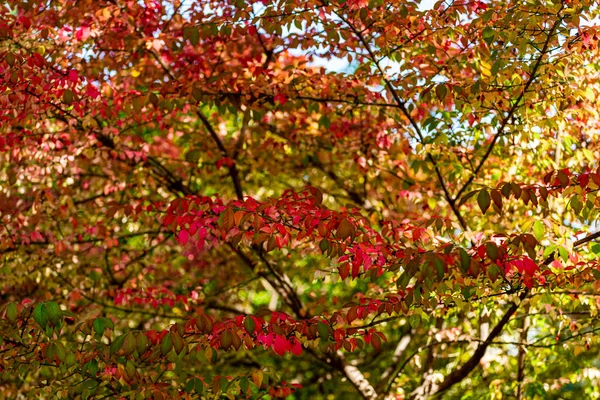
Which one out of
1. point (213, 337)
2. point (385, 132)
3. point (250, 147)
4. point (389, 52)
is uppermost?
point (250, 147)

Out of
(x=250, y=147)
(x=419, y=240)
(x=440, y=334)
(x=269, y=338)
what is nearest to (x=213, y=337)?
(x=269, y=338)

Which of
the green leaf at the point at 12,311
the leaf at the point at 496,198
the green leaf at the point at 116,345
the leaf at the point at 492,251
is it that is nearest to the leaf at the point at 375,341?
the leaf at the point at 492,251

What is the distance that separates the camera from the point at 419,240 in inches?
137

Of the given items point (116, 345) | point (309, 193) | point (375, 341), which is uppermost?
point (309, 193)

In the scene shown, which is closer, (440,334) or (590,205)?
(590,205)

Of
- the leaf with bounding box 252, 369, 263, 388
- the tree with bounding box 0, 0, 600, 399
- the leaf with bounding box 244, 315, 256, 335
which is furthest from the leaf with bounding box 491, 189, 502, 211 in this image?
the leaf with bounding box 252, 369, 263, 388

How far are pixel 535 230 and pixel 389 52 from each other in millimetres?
1876

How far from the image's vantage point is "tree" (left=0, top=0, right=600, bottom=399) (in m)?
3.20

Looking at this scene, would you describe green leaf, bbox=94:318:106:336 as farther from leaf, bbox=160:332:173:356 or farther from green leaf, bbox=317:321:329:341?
green leaf, bbox=317:321:329:341

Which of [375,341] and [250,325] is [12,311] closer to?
[250,325]

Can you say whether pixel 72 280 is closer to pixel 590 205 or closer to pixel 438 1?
pixel 438 1

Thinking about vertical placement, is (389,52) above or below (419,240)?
above

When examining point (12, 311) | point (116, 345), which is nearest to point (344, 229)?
point (116, 345)

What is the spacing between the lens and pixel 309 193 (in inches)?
191
